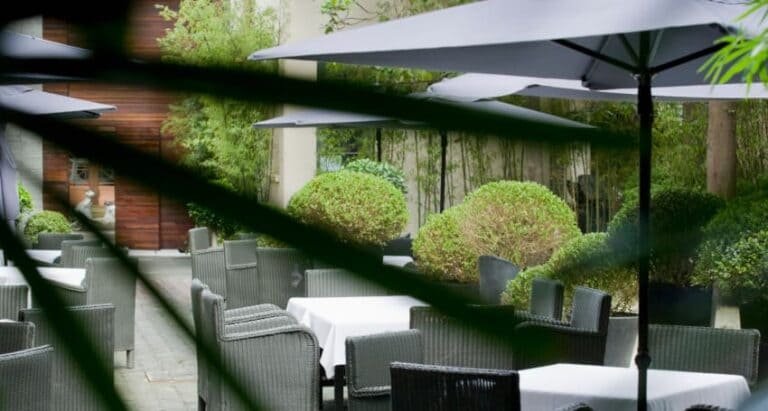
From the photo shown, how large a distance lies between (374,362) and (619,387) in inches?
56.2

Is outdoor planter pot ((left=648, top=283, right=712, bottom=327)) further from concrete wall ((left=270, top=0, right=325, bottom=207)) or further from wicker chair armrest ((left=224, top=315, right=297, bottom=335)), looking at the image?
concrete wall ((left=270, top=0, right=325, bottom=207))

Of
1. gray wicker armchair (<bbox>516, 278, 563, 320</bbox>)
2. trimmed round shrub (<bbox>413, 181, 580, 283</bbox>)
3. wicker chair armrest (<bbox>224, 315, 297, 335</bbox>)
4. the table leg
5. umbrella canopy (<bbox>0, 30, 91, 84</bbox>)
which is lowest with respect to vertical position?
the table leg

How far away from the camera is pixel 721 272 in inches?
281

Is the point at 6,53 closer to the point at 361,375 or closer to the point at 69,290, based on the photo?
the point at 69,290

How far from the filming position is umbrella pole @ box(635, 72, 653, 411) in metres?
0.37

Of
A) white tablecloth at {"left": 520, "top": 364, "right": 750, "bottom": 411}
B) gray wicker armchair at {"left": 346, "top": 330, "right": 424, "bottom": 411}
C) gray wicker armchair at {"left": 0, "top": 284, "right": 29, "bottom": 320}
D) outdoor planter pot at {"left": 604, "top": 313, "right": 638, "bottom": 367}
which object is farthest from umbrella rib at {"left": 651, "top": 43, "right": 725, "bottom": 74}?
outdoor planter pot at {"left": 604, "top": 313, "right": 638, "bottom": 367}

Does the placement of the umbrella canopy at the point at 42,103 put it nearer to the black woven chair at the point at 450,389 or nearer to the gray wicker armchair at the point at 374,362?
the black woven chair at the point at 450,389

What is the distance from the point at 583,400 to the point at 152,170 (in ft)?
14.5

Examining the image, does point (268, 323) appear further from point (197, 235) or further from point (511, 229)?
point (197, 235)

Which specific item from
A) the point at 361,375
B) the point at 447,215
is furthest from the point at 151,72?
the point at 447,215

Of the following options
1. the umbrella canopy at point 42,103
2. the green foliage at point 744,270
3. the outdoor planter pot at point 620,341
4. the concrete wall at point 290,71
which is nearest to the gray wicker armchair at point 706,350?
the outdoor planter pot at point 620,341

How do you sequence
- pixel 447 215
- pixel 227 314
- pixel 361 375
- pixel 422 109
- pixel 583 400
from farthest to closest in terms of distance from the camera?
pixel 447 215 < pixel 227 314 < pixel 361 375 < pixel 583 400 < pixel 422 109

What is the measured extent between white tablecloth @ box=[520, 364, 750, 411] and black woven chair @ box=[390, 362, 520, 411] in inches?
15.2

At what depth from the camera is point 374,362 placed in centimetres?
560
